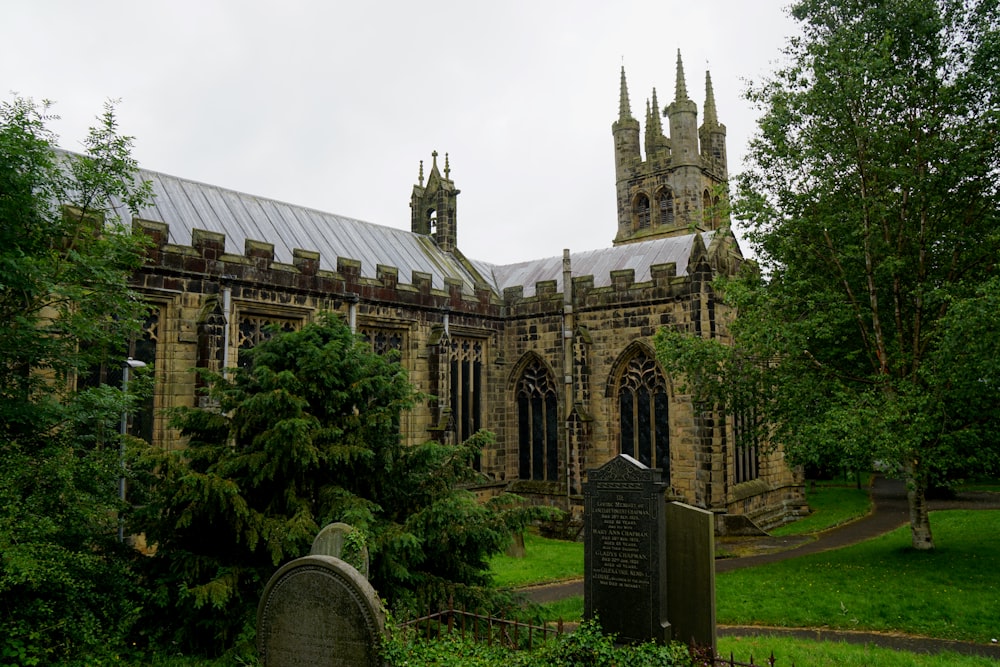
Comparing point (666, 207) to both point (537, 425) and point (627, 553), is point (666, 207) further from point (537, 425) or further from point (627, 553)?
point (627, 553)

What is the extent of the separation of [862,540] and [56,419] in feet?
60.3

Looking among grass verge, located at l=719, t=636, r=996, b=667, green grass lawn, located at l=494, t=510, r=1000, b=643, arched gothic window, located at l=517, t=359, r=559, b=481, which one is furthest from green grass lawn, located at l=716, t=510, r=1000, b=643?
arched gothic window, located at l=517, t=359, r=559, b=481

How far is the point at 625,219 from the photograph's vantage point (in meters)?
41.4

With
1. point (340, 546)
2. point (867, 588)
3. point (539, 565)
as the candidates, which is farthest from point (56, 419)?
point (867, 588)

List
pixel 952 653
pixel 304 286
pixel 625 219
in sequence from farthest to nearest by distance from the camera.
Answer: pixel 625 219 < pixel 304 286 < pixel 952 653

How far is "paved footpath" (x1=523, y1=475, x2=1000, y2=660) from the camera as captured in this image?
9541 millimetres

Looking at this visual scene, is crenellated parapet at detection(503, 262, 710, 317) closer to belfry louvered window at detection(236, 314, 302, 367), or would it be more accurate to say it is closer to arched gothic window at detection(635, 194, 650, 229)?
belfry louvered window at detection(236, 314, 302, 367)

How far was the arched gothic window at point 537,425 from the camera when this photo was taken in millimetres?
22250

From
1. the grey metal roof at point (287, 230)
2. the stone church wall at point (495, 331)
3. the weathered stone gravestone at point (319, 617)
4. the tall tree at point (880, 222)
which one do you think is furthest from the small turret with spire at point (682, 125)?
the weathered stone gravestone at point (319, 617)

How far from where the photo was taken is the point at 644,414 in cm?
2072

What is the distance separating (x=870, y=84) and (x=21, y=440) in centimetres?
1595

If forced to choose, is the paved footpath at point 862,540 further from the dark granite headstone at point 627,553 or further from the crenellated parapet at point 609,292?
the crenellated parapet at point 609,292

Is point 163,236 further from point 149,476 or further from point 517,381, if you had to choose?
point 517,381

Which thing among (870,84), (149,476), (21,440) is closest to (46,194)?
(21,440)
